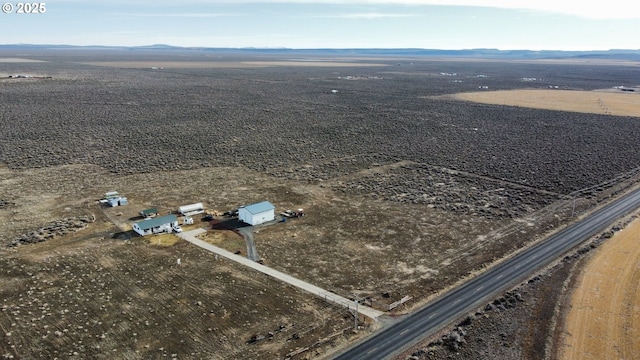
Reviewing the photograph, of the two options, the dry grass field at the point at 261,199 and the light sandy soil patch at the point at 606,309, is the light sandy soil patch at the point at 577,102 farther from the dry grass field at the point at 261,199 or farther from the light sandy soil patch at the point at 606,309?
the light sandy soil patch at the point at 606,309

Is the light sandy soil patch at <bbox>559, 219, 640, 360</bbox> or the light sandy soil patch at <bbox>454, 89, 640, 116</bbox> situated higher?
the light sandy soil patch at <bbox>454, 89, 640, 116</bbox>

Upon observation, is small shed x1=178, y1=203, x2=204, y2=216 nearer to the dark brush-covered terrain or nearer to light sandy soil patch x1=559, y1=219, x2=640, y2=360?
the dark brush-covered terrain

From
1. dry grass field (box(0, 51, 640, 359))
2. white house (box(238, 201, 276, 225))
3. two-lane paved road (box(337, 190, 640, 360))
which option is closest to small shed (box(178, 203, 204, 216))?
dry grass field (box(0, 51, 640, 359))

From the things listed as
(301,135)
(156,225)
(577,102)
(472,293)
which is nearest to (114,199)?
(156,225)

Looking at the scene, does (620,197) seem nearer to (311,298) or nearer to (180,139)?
(311,298)

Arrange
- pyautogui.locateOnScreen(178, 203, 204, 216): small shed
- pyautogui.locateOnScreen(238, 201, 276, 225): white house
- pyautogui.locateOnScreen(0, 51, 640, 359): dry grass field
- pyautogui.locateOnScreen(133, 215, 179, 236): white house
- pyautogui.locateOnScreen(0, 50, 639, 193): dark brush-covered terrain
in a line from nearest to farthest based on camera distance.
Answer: pyautogui.locateOnScreen(0, 51, 640, 359): dry grass field
pyautogui.locateOnScreen(133, 215, 179, 236): white house
pyautogui.locateOnScreen(238, 201, 276, 225): white house
pyautogui.locateOnScreen(178, 203, 204, 216): small shed
pyautogui.locateOnScreen(0, 50, 639, 193): dark brush-covered terrain

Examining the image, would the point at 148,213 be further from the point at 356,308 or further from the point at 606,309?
the point at 606,309
